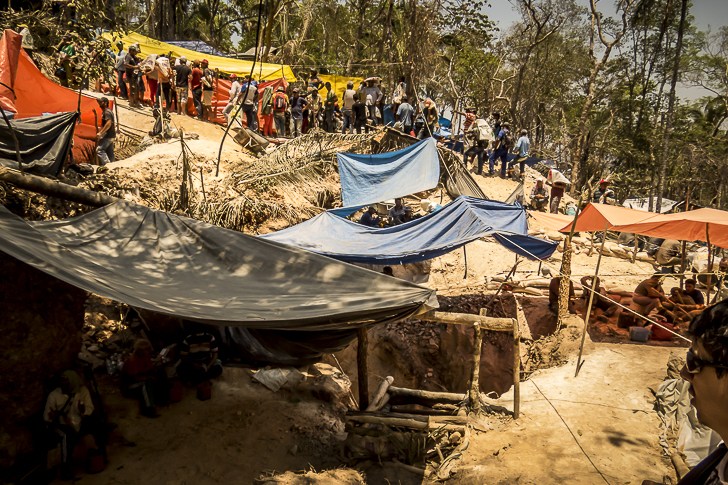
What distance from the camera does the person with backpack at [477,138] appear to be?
545 inches

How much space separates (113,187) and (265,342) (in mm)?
5341

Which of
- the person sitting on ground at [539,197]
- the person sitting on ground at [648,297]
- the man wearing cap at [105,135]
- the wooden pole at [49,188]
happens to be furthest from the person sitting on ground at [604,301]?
the man wearing cap at [105,135]

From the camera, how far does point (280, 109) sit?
13.6 meters

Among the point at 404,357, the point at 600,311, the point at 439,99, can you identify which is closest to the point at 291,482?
the point at 404,357

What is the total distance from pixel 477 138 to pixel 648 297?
24.2 ft

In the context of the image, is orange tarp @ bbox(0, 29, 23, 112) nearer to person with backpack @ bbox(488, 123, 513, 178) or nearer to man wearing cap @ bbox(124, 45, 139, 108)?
man wearing cap @ bbox(124, 45, 139, 108)

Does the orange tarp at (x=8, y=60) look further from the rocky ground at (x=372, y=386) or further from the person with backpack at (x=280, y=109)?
the person with backpack at (x=280, y=109)

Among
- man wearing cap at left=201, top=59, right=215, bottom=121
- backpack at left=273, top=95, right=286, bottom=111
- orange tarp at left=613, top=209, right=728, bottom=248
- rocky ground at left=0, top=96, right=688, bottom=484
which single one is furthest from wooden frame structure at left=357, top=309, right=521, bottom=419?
man wearing cap at left=201, top=59, right=215, bottom=121

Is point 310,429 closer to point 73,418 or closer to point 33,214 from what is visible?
point 73,418

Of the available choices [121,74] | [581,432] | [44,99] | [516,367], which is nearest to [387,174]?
[516,367]

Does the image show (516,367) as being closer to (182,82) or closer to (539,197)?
(539,197)

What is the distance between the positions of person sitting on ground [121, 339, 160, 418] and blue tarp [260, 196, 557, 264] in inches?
97.2

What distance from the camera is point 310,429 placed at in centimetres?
570

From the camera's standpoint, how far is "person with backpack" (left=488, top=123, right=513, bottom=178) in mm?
13789
